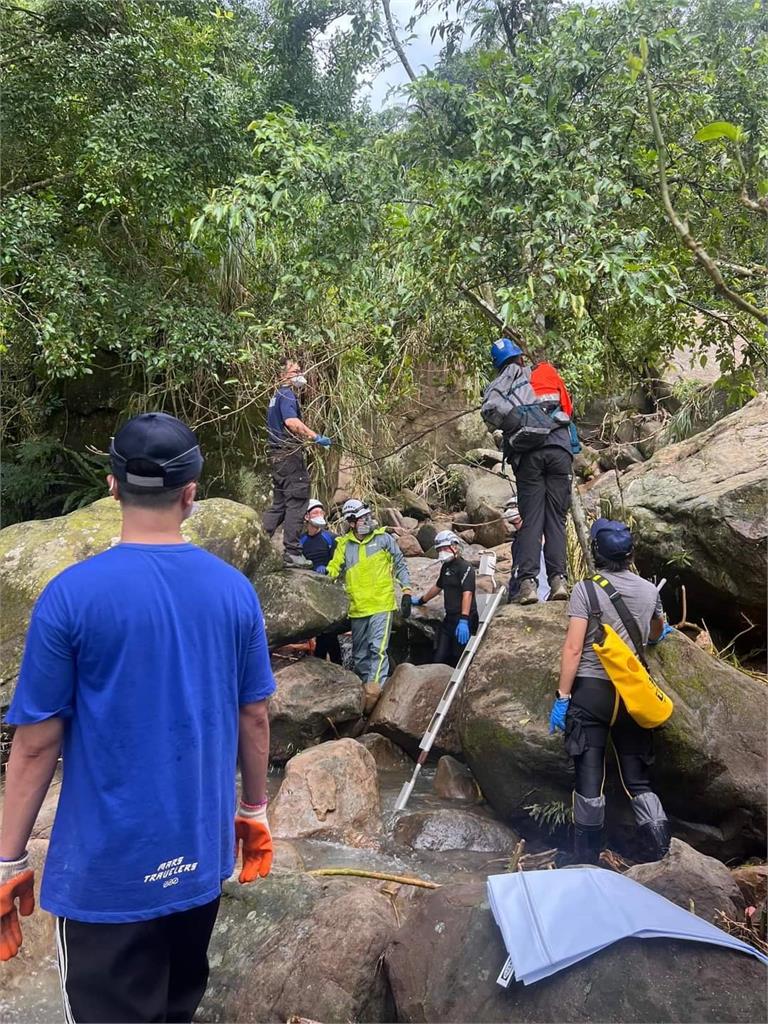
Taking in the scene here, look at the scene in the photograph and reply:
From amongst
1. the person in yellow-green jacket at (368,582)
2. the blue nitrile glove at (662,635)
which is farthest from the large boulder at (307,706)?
the blue nitrile glove at (662,635)

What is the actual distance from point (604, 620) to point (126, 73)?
7216 millimetres

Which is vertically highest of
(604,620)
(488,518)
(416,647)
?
(604,620)

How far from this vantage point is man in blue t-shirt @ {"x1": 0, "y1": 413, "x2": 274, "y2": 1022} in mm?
1845

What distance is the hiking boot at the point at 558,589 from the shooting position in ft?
20.4

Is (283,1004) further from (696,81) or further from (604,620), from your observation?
(696,81)

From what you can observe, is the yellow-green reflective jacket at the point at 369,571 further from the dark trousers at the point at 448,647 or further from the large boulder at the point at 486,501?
the large boulder at the point at 486,501

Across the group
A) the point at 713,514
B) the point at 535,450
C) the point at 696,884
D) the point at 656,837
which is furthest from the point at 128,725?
the point at 713,514

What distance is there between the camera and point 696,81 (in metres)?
5.43

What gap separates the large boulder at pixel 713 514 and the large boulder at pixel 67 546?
3.56 meters

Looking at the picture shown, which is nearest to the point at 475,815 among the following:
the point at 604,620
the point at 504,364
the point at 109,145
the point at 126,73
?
the point at 604,620

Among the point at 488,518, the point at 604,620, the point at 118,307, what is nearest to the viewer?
the point at 604,620

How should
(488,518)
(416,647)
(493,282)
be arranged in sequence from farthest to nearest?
(488,518) < (416,647) < (493,282)

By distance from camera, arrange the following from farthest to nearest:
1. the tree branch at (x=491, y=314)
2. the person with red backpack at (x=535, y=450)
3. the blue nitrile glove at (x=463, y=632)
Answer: the blue nitrile glove at (x=463, y=632) → the tree branch at (x=491, y=314) → the person with red backpack at (x=535, y=450)

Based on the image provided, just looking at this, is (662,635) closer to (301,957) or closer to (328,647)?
(301,957)
